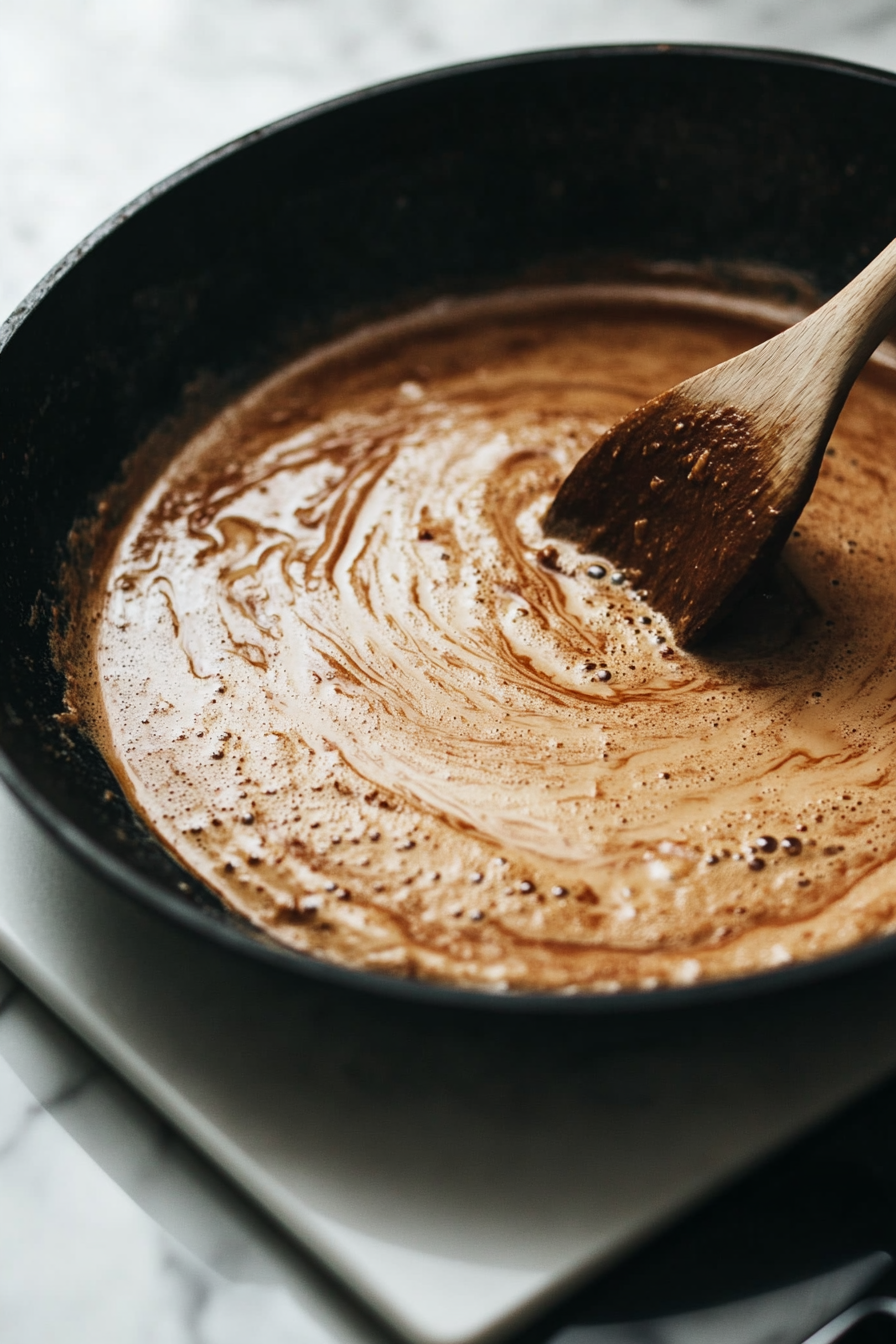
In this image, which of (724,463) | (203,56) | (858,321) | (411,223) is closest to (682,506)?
(724,463)

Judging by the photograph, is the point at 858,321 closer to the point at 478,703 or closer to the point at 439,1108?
the point at 478,703

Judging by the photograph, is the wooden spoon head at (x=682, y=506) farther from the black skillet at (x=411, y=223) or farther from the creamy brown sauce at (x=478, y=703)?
the black skillet at (x=411, y=223)

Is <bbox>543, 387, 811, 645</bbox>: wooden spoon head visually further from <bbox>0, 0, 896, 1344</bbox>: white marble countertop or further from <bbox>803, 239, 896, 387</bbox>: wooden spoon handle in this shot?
<bbox>0, 0, 896, 1344</bbox>: white marble countertop

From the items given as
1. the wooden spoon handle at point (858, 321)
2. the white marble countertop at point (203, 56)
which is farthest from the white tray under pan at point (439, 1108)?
the white marble countertop at point (203, 56)

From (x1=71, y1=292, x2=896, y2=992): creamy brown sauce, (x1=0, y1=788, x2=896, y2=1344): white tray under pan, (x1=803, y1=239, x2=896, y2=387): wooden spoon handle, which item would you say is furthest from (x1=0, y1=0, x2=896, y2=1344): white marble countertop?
(x1=0, y1=788, x2=896, y2=1344): white tray under pan

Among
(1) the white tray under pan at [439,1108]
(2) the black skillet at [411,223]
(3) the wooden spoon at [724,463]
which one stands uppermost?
(2) the black skillet at [411,223]

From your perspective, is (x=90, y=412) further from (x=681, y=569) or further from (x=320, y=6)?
(x=320, y=6)
